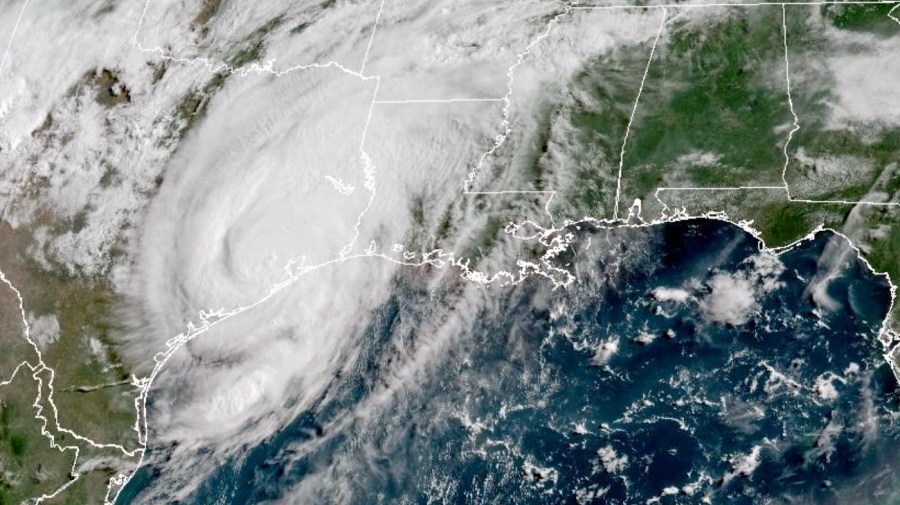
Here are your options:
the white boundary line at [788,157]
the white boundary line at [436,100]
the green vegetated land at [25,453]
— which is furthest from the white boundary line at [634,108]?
the green vegetated land at [25,453]

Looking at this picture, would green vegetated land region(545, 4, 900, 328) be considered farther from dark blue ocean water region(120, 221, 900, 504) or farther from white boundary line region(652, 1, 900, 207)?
dark blue ocean water region(120, 221, 900, 504)

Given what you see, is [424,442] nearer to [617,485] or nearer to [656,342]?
[617,485]

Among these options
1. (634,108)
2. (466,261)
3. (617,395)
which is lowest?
(617,395)

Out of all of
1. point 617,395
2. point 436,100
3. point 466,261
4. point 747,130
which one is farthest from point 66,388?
point 747,130

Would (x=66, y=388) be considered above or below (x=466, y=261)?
below

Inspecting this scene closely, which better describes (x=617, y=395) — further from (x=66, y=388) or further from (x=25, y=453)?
(x=25, y=453)

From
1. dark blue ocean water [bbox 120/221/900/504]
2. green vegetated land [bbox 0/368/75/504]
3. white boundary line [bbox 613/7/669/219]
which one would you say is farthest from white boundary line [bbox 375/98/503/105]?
green vegetated land [bbox 0/368/75/504]
